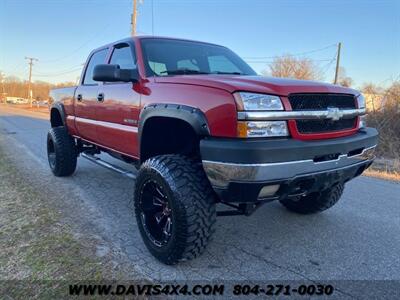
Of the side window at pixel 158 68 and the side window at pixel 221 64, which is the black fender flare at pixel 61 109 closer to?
the side window at pixel 158 68

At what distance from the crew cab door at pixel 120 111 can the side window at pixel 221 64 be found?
88 cm

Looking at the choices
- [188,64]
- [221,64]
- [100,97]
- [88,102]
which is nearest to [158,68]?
[188,64]

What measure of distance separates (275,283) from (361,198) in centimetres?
287

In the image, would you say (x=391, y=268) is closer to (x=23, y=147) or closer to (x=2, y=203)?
(x=2, y=203)

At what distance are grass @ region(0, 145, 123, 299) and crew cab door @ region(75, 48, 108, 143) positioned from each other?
3.58 feet

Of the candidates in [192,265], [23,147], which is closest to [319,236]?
[192,265]

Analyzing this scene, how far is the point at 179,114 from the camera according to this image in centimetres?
285

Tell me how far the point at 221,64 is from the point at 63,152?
3.05 metres

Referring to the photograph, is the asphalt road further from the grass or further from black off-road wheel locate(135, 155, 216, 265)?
the grass

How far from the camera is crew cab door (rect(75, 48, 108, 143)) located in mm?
4637

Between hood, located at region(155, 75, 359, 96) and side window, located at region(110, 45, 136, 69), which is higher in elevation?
side window, located at region(110, 45, 136, 69)

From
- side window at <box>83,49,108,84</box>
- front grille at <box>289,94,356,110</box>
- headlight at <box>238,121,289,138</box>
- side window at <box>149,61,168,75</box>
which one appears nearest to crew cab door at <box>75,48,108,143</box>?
side window at <box>83,49,108,84</box>

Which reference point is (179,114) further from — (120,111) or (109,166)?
(109,166)

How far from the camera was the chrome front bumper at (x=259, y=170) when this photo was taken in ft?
7.85
